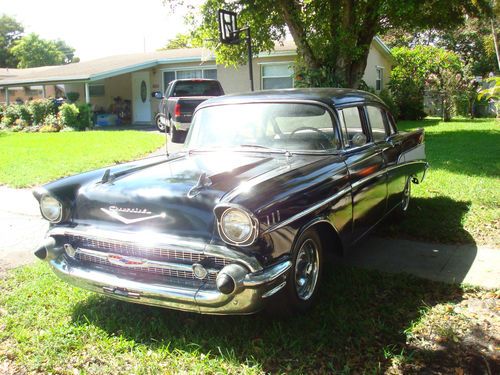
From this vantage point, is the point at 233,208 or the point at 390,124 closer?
the point at 233,208

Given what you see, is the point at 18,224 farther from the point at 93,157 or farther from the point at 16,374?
the point at 93,157

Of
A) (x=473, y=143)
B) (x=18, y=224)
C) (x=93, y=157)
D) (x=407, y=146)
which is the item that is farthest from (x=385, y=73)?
(x=18, y=224)

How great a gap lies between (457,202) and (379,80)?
17605 millimetres

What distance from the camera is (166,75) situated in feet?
70.2

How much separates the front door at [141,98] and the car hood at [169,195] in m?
18.8

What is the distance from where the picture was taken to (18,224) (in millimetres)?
6270

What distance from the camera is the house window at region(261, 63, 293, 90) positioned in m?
18.3

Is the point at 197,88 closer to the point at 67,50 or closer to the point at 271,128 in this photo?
the point at 271,128

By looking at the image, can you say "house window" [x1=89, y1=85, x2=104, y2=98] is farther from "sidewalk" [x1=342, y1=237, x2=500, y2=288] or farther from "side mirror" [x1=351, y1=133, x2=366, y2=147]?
"side mirror" [x1=351, y1=133, x2=366, y2=147]

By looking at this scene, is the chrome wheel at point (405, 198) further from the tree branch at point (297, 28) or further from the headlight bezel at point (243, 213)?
the tree branch at point (297, 28)

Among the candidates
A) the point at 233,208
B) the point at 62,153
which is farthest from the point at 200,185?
the point at 62,153

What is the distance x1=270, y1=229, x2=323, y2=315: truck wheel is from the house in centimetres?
1408

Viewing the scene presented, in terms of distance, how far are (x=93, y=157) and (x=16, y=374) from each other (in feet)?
26.9

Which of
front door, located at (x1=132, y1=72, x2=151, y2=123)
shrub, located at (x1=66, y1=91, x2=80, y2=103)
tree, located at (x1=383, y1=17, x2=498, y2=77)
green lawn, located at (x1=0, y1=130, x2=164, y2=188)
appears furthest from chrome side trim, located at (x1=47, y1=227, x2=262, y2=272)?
tree, located at (x1=383, y1=17, x2=498, y2=77)
